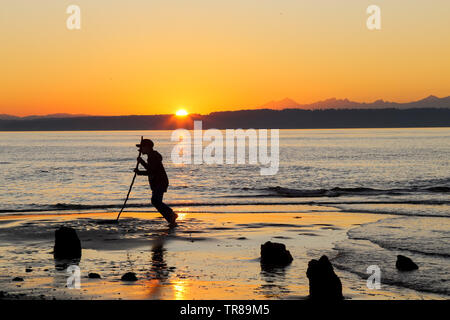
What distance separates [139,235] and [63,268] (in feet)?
13.6

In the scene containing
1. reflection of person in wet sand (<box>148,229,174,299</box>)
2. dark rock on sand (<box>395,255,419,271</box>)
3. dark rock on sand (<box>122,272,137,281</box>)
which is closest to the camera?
reflection of person in wet sand (<box>148,229,174,299</box>)

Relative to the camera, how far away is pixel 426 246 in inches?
497

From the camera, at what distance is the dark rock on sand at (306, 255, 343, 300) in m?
7.85

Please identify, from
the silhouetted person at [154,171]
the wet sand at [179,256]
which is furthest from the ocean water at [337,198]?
the silhouetted person at [154,171]

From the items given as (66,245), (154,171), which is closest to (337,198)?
(154,171)

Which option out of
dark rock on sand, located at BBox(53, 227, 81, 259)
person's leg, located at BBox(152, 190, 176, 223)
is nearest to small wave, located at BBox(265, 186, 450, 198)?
person's leg, located at BBox(152, 190, 176, 223)

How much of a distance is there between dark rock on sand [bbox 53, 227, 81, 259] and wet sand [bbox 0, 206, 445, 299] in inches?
8.1

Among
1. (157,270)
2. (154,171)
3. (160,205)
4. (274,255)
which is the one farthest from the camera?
(160,205)

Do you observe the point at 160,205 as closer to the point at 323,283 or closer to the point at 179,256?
the point at 179,256

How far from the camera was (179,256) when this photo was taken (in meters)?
11.1

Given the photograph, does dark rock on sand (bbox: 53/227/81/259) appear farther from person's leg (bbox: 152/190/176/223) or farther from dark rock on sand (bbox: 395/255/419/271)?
dark rock on sand (bbox: 395/255/419/271)

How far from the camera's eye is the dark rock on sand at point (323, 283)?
7.85 m

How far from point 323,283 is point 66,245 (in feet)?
17.5

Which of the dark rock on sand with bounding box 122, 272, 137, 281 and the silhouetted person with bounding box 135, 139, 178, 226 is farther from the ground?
the silhouetted person with bounding box 135, 139, 178, 226
